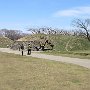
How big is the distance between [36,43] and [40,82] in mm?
54654

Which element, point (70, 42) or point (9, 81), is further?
point (70, 42)

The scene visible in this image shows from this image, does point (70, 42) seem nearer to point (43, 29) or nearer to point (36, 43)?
point (36, 43)

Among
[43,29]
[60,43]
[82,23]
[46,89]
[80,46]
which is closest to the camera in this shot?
[46,89]

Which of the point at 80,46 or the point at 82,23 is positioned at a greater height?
the point at 82,23

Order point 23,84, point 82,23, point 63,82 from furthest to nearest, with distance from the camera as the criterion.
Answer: point 82,23, point 63,82, point 23,84

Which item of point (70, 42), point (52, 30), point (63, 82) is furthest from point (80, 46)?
point (63, 82)

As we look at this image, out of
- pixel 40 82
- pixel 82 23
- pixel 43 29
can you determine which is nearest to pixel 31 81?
pixel 40 82

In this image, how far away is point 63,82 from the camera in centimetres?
1418

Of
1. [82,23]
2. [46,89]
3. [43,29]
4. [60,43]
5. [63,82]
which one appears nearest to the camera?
[46,89]

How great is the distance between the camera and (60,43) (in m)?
71.9

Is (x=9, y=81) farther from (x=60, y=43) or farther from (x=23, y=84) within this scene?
(x=60, y=43)

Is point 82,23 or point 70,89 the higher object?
point 82,23

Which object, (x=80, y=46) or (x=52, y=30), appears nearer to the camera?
(x=80, y=46)

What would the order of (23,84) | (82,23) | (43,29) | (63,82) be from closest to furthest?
(23,84)
(63,82)
(82,23)
(43,29)
